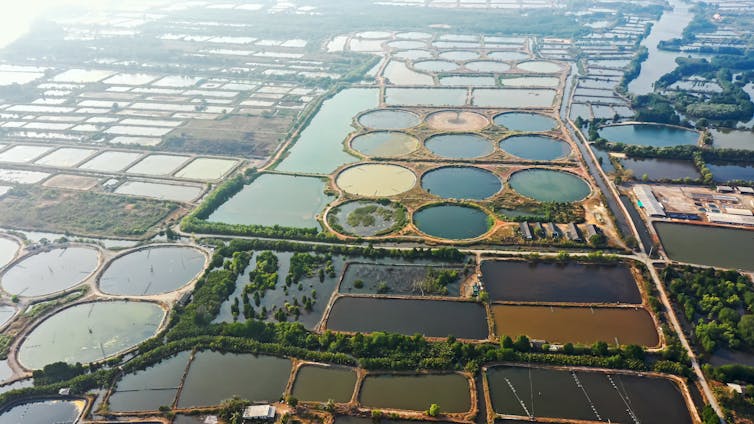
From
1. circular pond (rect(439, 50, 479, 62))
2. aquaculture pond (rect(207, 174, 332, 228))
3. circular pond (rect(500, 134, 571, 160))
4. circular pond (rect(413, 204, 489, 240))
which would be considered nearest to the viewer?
circular pond (rect(413, 204, 489, 240))

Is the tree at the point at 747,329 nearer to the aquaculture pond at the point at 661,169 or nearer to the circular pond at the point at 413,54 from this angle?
the aquaculture pond at the point at 661,169

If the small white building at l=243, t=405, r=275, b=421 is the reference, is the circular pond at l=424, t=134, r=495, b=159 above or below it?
above

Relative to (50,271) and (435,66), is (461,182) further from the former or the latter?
(435,66)

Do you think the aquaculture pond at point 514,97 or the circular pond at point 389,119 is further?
the aquaculture pond at point 514,97

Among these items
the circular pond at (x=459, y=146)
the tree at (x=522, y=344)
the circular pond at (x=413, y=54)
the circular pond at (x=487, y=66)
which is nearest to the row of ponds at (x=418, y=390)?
the tree at (x=522, y=344)

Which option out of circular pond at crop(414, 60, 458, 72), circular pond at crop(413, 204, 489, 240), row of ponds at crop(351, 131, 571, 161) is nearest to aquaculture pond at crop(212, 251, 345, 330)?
circular pond at crop(413, 204, 489, 240)

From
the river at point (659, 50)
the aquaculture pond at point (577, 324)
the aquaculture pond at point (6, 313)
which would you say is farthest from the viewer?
the river at point (659, 50)

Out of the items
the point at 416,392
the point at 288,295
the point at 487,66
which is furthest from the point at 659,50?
the point at 416,392

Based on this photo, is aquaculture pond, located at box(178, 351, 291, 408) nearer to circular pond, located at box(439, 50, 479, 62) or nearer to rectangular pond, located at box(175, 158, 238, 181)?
rectangular pond, located at box(175, 158, 238, 181)
